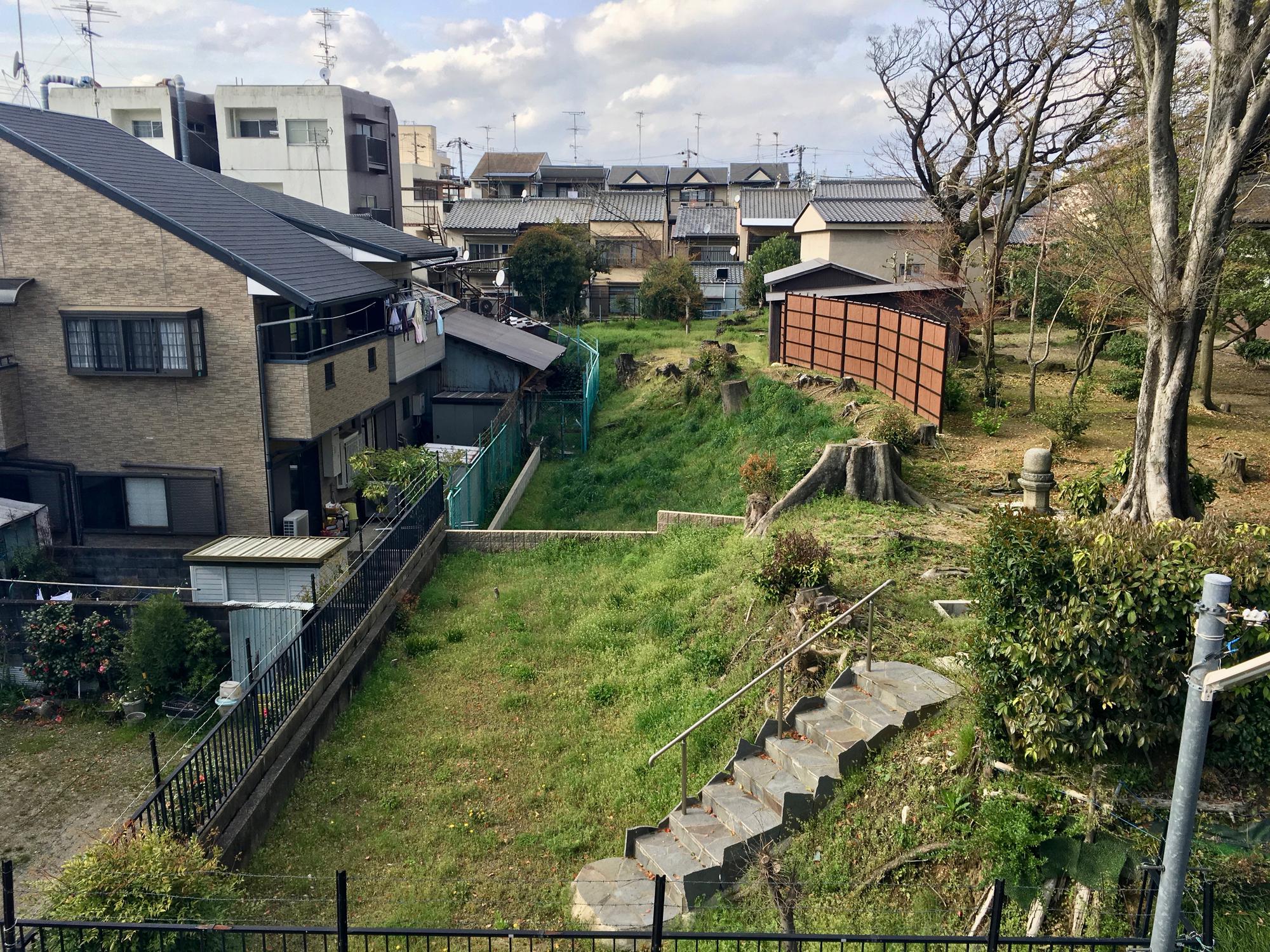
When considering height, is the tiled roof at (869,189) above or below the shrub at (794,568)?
above

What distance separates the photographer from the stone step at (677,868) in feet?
25.7

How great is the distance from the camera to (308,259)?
62.3 ft

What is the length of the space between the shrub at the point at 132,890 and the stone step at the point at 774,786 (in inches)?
173

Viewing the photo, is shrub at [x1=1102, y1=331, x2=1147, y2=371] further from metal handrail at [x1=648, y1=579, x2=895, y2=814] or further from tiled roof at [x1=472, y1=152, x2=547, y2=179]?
→ tiled roof at [x1=472, y1=152, x2=547, y2=179]

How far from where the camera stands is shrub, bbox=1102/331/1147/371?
72.3 feet

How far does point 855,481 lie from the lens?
14.8m

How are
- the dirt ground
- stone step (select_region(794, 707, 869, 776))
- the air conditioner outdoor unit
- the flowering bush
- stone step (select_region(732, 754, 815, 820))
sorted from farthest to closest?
the air conditioner outdoor unit → the flowering bush → the dirt ground → stone step (select_region(794, 707, 869, 776)) → stone step (select_region(732, 754, 815, 820))

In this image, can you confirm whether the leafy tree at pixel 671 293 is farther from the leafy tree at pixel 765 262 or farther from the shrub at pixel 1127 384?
the shrub at pixel 1127 384

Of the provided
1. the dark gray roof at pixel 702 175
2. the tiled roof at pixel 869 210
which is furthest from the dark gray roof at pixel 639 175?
the tiled roof at pixel 869 210

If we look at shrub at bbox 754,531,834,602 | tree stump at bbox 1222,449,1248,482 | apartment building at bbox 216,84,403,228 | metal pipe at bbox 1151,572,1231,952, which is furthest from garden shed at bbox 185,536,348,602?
Answer: apartment building at bbox 216,84,403,228

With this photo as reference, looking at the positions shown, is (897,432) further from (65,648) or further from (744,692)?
(65,648)

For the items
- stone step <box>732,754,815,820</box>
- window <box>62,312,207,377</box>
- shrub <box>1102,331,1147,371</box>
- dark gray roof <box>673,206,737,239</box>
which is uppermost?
dark gray roof <box>673,206,737,239</box>

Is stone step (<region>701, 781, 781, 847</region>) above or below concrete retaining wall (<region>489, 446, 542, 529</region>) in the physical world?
below

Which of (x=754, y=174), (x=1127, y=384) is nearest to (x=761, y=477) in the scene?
(x=1127, y=384)
